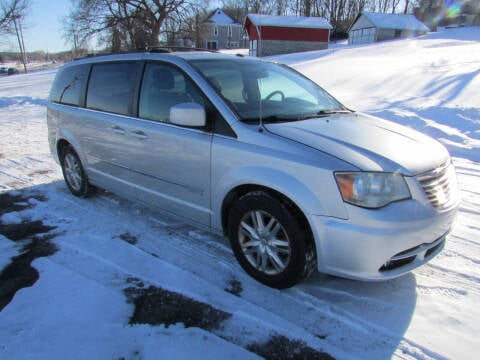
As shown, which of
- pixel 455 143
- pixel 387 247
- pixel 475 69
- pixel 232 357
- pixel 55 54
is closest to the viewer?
pixel 232 357

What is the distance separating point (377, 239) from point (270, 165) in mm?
907

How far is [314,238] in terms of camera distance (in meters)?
2.72

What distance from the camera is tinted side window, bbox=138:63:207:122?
11.4 feet

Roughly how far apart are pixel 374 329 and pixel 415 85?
36.4ft

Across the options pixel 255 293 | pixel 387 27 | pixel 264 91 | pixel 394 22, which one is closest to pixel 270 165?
pixel 255 293

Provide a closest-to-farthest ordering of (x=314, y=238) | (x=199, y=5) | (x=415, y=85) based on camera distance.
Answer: (x=314, y=238) < (x=415, y=85) < (x=199, y=5)

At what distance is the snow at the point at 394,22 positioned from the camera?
4203cm

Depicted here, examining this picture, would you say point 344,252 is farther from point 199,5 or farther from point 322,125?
point 199,5

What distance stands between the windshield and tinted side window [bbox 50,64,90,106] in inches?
79.2

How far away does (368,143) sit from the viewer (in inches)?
115

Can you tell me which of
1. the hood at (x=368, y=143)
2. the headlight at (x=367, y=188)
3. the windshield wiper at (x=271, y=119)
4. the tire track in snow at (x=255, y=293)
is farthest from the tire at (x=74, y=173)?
the headlight at (x=367, y=188)

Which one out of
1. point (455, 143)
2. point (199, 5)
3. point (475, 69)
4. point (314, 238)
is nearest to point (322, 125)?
point (314, 238)

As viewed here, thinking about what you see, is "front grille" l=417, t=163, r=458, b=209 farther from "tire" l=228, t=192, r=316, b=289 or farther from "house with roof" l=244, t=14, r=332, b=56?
"house with roof" l=244, t=14, r=332, b=56

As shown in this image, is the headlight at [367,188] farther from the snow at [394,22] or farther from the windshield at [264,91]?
the snow at [394,22]
